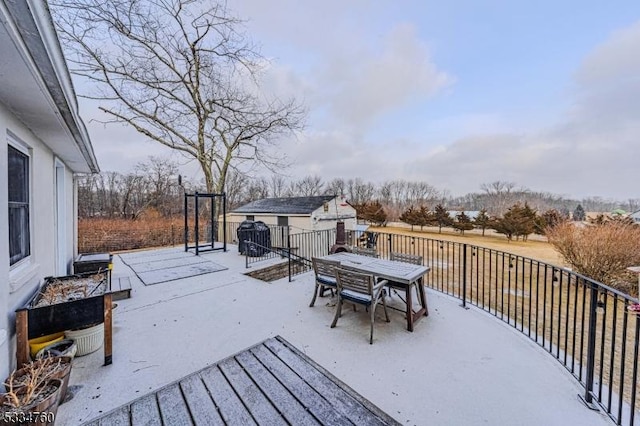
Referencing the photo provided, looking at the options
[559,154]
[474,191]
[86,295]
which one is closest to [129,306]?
[86,295]

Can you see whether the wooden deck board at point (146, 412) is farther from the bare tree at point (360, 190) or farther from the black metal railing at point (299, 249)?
the bare tree at point (360, 190)

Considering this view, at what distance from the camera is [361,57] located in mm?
7992

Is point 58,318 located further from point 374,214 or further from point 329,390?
point 374,214

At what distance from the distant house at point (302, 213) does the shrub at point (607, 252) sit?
8.63 metres

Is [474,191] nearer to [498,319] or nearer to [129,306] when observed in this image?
[498,319]

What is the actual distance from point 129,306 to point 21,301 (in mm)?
1691

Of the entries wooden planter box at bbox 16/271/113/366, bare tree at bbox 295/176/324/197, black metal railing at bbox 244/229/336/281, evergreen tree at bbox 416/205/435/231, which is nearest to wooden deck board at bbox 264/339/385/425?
wooden planter box at bbox 16/271/113/366

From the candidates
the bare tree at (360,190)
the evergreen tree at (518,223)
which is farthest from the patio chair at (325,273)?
the bare tree at (360,190)

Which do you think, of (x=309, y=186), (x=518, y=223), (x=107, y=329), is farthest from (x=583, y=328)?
(x=309, y=186)

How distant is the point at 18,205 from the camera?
2436mm

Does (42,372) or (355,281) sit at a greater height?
(355,281)

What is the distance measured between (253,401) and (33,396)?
53.3 inches

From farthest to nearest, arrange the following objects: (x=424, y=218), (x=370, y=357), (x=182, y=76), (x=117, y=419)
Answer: (x=424, y=218) < (x=182, y=76) < (x=370, y=357) < (x=117, y=419)

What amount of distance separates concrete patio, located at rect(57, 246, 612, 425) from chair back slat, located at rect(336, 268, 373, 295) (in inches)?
21.0
